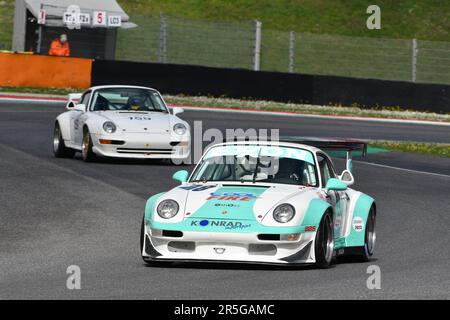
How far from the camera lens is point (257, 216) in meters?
10.2

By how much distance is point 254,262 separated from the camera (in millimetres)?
10117

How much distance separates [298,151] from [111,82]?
2498 cm

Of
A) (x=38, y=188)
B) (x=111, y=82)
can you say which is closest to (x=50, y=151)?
(x=38, y=188)

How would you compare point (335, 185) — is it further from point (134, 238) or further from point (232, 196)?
point (134, 238)

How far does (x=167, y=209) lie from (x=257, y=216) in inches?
30.8

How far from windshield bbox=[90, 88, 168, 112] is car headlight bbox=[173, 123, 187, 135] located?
2.40ft

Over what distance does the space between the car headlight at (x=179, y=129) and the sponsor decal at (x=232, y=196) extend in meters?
9.11

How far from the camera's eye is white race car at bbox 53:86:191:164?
64.0 ft

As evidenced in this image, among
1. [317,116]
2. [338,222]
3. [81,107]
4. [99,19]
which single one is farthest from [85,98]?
[99,19]

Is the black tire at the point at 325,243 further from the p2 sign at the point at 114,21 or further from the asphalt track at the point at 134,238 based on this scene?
the p2 sign at the point at 114,21

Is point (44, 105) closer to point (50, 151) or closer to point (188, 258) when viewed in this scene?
point (50, 151)

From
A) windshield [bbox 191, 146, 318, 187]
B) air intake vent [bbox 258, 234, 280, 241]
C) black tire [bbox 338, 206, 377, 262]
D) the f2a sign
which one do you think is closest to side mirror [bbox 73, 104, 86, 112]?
windshield [bbox 191, 146, 318, 187]

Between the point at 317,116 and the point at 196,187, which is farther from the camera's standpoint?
the point at 317,116
